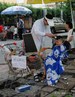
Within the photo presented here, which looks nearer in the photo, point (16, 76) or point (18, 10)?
point (16, 76)

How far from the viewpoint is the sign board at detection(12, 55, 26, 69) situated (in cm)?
876

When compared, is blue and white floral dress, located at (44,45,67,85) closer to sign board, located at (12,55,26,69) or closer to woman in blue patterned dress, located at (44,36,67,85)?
woman in blue patterned dress, located at (44,36,67,85)

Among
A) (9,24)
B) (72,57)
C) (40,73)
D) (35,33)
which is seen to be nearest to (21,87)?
(40,73)

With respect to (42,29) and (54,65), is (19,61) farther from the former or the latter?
(42,29)

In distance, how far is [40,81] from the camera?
9203 mm

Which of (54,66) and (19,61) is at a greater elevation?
(19,61)

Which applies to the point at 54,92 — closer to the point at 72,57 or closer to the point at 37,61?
the point at 37,61

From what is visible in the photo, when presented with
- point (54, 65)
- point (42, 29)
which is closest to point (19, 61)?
point (54, 65)

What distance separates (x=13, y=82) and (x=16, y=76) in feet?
2.36

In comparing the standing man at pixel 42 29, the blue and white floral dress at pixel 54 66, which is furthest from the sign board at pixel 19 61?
the standing man at pixel 42 29

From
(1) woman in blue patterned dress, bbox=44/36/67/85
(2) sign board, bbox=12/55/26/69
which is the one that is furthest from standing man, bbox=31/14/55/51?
(2) sign board, bbox=12/55/26/69

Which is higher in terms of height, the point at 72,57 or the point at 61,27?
the point at 72,57

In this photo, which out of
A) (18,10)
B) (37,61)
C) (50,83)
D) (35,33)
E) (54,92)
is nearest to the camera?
(54,92)

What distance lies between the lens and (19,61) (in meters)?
8.83
